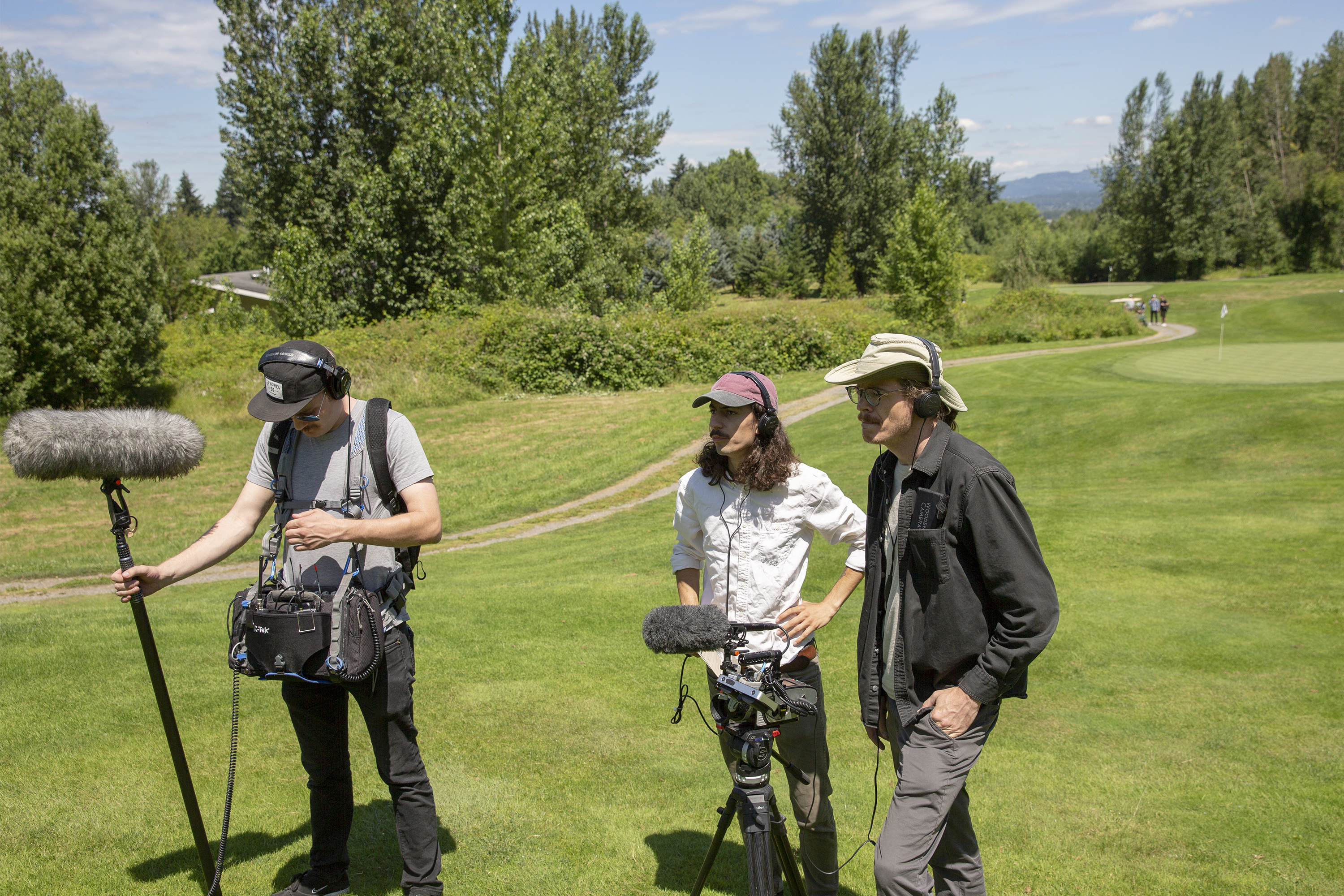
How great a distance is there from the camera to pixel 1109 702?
21.4 ft

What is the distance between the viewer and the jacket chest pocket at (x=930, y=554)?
2.94 meters

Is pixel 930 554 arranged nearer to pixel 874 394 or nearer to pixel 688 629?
pixel 874 394

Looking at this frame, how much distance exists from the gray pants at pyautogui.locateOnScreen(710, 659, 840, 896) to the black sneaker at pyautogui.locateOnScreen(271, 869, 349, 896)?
1.83 m

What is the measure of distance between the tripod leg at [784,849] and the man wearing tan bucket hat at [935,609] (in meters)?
0.46

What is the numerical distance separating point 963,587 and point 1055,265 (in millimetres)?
88161

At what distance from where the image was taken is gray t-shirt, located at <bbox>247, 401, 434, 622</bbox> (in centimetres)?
358

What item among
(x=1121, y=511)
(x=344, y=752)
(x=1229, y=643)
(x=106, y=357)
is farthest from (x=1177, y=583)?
(x=106, y=357)

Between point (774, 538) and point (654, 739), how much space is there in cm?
274

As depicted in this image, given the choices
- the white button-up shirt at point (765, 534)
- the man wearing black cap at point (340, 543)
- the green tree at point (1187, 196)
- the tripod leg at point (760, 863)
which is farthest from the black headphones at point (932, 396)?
the green tree at point (1187, 196)

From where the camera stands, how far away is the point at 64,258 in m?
27.0

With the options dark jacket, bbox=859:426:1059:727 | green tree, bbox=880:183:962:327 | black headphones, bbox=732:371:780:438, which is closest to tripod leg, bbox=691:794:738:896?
dark jacket, bbox=859:426:1059:727

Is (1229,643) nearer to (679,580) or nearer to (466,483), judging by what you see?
(679,580)

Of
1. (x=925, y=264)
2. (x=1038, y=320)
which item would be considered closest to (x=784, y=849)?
(x=1038, y=320)

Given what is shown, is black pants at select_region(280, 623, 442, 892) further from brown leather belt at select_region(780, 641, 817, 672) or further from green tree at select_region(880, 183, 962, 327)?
green tree at select_region(880, 183, 962, 327)
